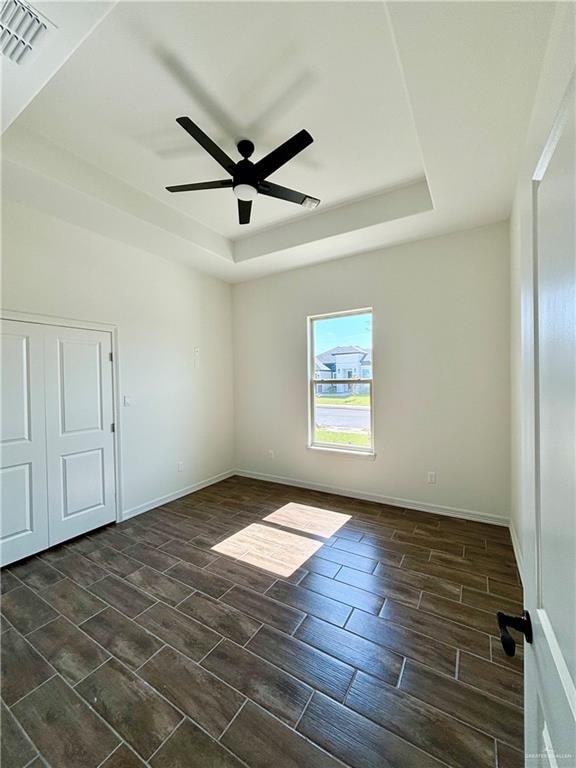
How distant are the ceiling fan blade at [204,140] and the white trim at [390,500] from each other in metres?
3.53

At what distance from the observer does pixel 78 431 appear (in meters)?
3.00

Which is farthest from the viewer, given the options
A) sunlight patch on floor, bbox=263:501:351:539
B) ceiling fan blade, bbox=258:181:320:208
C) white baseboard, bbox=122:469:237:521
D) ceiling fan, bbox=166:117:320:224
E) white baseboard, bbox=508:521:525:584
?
white baseboard, bbox=122:469:237:521

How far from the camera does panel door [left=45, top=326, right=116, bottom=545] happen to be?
2.81 metres

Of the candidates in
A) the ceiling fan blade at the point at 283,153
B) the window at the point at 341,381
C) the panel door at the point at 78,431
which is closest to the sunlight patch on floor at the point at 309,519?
the window at the point at 341,381

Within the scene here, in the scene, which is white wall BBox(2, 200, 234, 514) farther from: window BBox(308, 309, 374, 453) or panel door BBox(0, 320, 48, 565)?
window BBox(308, 309, 374, 453)

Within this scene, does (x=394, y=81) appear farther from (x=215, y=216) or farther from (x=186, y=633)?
(x=186, y=633)

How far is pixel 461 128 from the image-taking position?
1887mm

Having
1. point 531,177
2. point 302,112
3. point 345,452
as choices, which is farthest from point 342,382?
point 531,177

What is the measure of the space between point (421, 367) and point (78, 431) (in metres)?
3.60

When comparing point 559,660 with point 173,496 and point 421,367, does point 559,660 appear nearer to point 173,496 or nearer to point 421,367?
point 421,367

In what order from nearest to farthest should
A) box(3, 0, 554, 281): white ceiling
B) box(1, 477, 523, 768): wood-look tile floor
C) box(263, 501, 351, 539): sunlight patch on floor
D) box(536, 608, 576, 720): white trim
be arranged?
box(536, 608, 576, 720): white trim
box(1, 477, 523, 768): wood-look tile floor
box(3, 0, 554, 281): white ceiling
box(263, 501, 351, 539): sunlight patch on floor

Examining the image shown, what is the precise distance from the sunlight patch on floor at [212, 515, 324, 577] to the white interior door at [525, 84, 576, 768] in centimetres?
192

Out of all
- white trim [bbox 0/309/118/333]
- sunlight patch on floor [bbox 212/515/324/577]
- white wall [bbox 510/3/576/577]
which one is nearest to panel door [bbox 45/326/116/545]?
white trim [bbox 0/309/118/333]

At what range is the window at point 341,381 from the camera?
3807 mm
